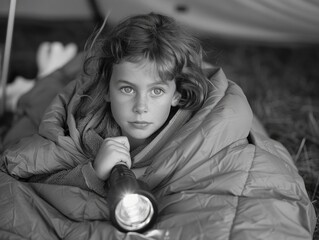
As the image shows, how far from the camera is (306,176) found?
6.14 feet

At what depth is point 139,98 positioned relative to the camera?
4.63 ft

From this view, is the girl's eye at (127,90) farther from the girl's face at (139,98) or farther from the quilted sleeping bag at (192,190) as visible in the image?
the quilted sleeping bag at (192,190)

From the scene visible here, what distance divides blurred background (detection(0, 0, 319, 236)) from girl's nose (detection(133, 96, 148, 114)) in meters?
0.89

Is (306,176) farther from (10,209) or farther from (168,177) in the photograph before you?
(10,209)

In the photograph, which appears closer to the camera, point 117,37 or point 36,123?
point 117,37

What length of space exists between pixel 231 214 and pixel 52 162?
570mm

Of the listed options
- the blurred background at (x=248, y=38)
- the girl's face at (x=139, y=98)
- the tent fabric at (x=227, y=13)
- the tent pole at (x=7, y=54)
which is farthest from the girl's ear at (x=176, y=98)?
the tent fabric at (x=227, y=13)

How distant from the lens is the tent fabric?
246 cm

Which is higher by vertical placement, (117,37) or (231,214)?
(117,37)

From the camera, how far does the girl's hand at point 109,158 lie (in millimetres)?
1333

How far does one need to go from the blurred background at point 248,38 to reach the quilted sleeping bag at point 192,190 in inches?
28.6

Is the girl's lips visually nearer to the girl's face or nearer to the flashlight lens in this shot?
the girl's face

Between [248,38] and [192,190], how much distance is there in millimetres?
1886

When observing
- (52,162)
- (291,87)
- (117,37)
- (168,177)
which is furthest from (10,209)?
(291,87)
